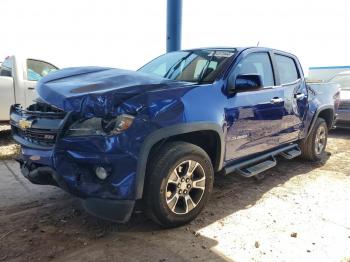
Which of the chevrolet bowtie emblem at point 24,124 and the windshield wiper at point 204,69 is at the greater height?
the windshield wiper at point 204,69

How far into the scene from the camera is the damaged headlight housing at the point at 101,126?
2.93 metres

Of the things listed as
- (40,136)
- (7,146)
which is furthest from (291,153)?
(7,146)

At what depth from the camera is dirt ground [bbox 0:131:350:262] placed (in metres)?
3.05

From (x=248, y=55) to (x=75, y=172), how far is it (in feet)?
8.21

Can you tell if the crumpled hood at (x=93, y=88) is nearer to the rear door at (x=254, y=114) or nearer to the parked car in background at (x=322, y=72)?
the rear door at (x=254, y=114)

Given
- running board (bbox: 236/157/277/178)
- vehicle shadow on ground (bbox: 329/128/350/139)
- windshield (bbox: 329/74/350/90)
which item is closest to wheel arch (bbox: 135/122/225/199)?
running board (bbox: 236/157/277/178)

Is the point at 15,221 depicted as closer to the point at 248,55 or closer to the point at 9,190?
the point at 9,190

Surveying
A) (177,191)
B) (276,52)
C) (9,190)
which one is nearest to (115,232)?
(177,191)

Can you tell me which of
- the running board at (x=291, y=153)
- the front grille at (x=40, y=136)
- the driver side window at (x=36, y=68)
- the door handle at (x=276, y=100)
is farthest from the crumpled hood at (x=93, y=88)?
the driver side window at (x=36, y=68)

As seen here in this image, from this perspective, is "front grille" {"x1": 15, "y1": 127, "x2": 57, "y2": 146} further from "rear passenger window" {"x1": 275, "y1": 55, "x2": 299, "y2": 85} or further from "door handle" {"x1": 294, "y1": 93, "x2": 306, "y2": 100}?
"door handle" {"x1": 294, "y1": 93, "x2": 306, "y2": 100}

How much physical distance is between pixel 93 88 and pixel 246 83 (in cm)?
167

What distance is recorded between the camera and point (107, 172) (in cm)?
296

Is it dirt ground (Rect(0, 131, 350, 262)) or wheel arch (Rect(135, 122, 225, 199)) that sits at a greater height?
wheel arch (Rect(135, 122, 225, 199))

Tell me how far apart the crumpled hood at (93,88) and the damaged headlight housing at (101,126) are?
0.07 m
